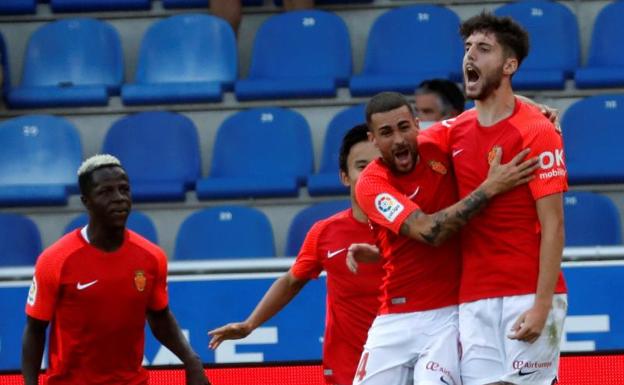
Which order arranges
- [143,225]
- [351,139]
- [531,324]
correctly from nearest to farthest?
[531,324] < [351,139] < [143,225]

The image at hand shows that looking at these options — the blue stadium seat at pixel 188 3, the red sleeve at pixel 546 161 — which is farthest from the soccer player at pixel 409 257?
the blue stadium seat at pixel 188 3

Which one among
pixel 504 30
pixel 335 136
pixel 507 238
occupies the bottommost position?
pixel 335 136

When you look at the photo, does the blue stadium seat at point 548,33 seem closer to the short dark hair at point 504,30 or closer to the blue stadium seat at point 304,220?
the blue stadium seat at point 304,220

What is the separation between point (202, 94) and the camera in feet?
30.3

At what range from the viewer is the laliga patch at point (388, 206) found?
4.82 meters

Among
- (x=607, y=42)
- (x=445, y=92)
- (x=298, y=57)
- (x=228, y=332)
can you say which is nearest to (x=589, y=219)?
(x=607, y=42)

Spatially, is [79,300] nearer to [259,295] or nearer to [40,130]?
[259,295]

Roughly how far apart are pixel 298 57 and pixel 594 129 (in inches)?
84.0

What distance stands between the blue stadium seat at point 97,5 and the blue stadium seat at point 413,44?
1.81m

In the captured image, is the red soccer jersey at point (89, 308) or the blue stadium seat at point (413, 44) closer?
the red soccer jersey at point (89, 308)

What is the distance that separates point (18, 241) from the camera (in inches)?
341

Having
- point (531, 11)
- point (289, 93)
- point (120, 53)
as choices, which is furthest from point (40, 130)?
point (531, 11)

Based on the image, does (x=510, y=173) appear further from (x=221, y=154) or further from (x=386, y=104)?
(x=221, y=154)

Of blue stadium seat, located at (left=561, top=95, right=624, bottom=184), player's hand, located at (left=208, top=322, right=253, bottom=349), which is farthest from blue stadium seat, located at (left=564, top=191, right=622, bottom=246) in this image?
player's hand, located at (left=208, top=322, right=253, bottom=349)
